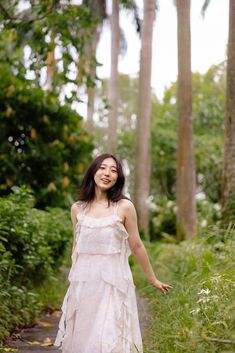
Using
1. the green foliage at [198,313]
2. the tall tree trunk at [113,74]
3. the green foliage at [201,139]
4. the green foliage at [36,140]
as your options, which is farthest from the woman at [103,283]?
the green foliage at [201,139]

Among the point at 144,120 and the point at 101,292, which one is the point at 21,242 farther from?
the point at 144,120

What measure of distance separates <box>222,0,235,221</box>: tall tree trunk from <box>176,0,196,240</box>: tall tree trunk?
4361 mm

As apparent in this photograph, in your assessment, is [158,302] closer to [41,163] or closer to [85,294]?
[85,294]

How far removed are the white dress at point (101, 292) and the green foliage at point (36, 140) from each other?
10.8 metres

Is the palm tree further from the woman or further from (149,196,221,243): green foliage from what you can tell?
(149,196,221,243): green foliage

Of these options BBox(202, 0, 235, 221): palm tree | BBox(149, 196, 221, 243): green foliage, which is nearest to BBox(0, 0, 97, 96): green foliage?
BBox(202, 0, 235, 221): palm tree

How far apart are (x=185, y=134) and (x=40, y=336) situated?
27.2 feet

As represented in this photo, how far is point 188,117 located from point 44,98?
407 cm

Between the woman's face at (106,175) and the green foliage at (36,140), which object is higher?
the green foliage at (36,140)

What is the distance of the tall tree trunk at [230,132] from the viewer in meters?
9.69

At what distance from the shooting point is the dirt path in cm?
631

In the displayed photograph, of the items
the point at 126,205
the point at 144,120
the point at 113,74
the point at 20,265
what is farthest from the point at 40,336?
the point at 113,74

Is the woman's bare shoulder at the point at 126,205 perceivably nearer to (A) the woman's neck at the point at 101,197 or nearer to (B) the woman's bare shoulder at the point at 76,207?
(A) the woman's neck at the point at 101,197

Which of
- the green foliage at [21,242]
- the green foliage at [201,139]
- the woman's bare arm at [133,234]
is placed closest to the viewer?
the woman's bare arm at [133,234]
